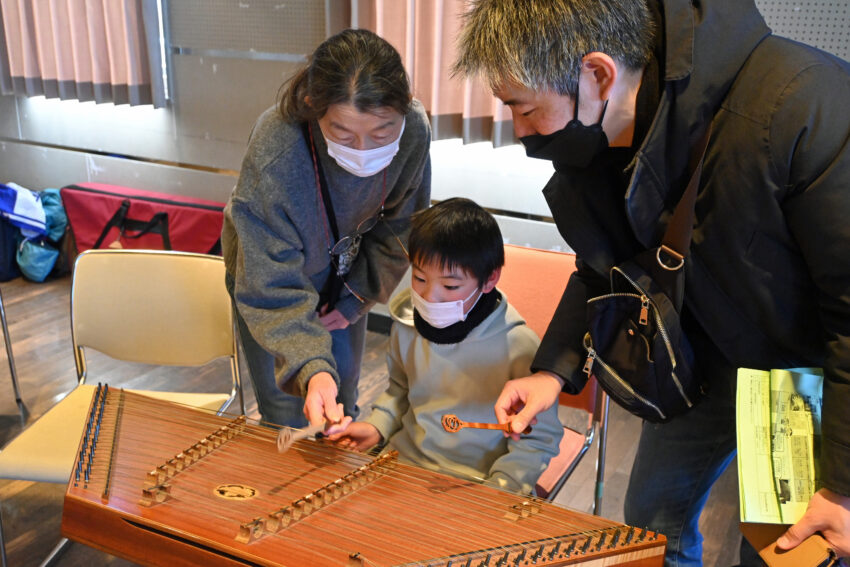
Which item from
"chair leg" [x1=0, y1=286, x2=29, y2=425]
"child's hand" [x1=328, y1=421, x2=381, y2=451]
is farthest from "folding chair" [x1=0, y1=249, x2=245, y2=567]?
"chair leg" [x1=0, y1=286, x2=29, y2=425]

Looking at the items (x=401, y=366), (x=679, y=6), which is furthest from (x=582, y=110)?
(x=401, y=366)

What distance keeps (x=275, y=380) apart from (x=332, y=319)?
0.20 m

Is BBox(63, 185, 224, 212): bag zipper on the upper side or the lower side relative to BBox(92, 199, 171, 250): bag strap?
upper

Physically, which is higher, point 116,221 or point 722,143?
point 722,143

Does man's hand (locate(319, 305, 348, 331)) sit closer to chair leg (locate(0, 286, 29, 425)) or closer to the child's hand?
the child's hand

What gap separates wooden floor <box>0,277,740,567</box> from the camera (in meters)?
2.17

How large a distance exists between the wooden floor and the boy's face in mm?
1178

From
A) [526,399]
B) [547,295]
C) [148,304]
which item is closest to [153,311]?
[148,304]

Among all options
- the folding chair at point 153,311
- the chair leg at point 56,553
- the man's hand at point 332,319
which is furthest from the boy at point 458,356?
the chair leg at point 56,553

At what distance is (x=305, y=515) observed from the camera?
112cm

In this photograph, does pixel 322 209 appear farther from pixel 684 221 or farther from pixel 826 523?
pixel 826 523

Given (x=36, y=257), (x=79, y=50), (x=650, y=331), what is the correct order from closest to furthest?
(x=650, y=331), (x=79, y=50), (x=36, y=257)

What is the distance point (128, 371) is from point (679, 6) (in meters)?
2.84

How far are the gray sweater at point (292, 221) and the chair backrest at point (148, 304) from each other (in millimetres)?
394
